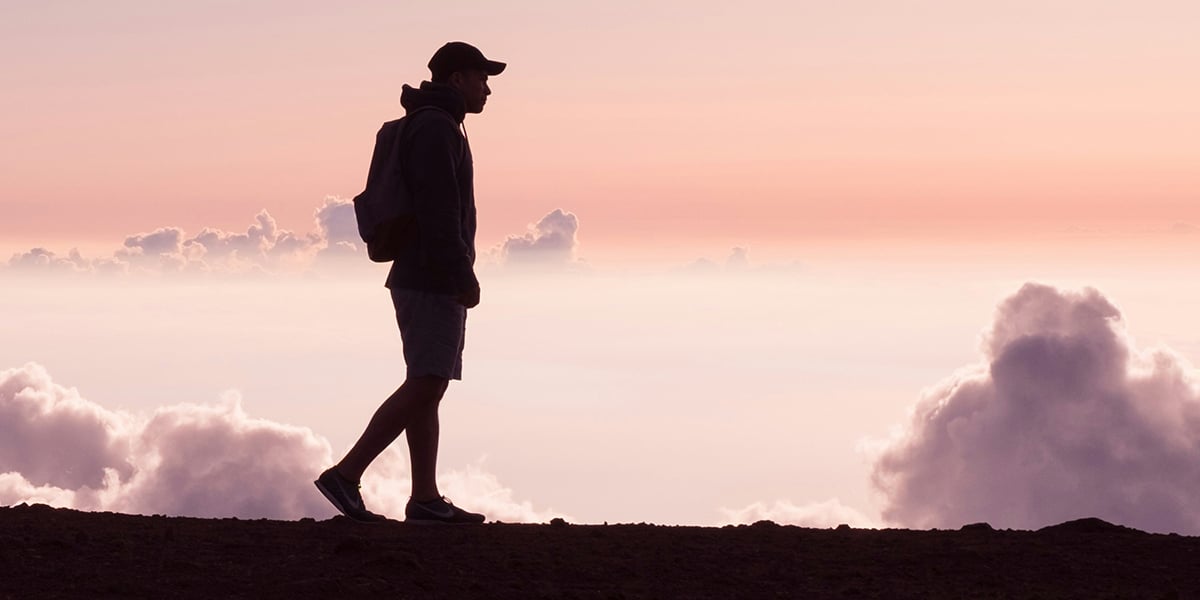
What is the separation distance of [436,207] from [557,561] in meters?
2.19

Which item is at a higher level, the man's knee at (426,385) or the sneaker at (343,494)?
the man's knee at (426,385)

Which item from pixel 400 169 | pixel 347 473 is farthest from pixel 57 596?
pixel 400 169

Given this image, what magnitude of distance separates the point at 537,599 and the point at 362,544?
119cm

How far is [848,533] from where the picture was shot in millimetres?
9086

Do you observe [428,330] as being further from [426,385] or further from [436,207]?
[436,207]

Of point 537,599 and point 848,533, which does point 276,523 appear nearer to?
point 537,599

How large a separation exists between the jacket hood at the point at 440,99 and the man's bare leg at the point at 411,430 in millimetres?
1611

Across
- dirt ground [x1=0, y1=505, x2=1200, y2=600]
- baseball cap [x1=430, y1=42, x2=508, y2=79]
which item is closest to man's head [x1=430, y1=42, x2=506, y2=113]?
baseball cap [x1=430, y1=42, x2=508, y2=79]

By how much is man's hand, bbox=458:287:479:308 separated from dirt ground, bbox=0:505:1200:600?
131cm

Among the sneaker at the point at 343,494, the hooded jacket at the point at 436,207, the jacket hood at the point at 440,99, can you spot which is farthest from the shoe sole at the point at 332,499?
the jacket hood at the point at 440,99

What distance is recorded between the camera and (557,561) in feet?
25.7

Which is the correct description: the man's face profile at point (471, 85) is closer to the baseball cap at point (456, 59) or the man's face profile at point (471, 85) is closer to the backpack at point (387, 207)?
the baseball cap at point (456, 59)

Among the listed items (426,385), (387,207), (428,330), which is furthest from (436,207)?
(426,385)

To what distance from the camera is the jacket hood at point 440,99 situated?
903 centimetres
